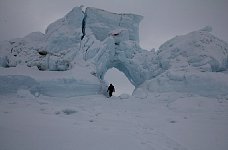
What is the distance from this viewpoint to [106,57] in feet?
71.1

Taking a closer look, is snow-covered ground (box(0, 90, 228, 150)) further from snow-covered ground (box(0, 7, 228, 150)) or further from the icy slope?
the icy slope

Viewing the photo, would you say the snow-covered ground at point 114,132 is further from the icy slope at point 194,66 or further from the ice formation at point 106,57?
the ice formation at point 106,57

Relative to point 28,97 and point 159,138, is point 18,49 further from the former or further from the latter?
point 159,138

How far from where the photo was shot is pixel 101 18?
965 inches

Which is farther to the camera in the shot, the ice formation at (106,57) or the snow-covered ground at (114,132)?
the ice formation at (106,57)

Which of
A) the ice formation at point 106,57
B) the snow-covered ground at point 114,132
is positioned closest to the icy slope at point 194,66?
the ice formation at point 106,57

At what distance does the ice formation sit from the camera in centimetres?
1656

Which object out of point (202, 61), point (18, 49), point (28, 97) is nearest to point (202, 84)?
point (202, 61)

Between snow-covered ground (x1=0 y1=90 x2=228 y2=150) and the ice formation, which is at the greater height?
the ice formation

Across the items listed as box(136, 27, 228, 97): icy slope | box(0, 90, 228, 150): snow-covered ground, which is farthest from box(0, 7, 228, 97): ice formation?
box(0, 90, 228, 150): snow-covered ground

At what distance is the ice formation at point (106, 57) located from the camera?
1656 cm

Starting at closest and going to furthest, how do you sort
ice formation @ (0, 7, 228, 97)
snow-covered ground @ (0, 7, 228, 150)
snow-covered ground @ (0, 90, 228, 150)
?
snow-covered ground @ (0, 90, 228, 150), snow-covered ground @ (0, 7, 228, 150), ice formation @ (0, 7, 228, 97)

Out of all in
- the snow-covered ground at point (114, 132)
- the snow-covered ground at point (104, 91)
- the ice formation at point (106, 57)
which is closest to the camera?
the snow-covered ground at point (114, 132)

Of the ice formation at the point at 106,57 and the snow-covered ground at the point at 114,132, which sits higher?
the ice formation at the point at 106,57
